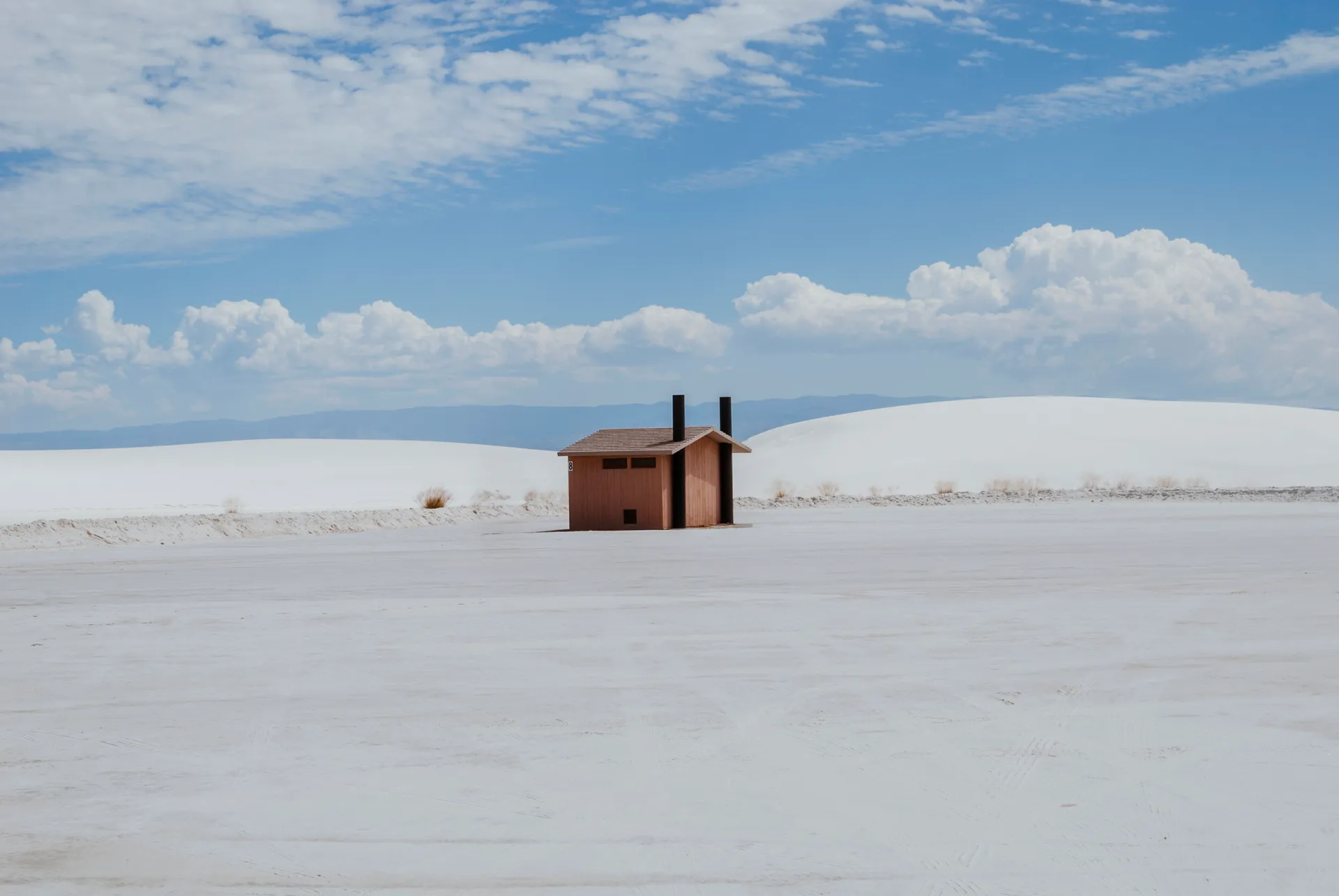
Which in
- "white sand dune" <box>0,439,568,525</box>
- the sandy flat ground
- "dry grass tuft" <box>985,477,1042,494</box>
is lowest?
the sandy flat ground

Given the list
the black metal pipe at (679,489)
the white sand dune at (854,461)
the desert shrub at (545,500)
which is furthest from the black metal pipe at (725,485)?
the white sand dune at (854,461)

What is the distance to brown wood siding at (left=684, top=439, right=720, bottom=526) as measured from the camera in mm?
35875

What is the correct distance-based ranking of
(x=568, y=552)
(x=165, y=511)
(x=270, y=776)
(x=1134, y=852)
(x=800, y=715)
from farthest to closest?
(x=165, y=511)
(x=568, y=552)
(x=800, y=715)
(x=270, y=776)
(x=1134, y=852)

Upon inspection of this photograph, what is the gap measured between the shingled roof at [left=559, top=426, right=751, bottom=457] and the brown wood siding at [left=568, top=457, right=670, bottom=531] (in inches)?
13.6

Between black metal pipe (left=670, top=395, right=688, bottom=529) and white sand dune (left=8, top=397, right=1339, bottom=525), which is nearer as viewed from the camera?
black metal pipe (left=670, top=395, right=688, bottom=529)

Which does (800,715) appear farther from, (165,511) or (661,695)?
(165,511)

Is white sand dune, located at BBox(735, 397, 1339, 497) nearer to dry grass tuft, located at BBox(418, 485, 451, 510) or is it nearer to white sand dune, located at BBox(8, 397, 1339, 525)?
white sand dune, located at BBox(8, 397, 1339, 525)

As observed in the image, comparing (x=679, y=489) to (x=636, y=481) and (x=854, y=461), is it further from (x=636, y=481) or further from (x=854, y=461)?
(x=854, y=461)

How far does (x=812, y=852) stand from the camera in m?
5.26

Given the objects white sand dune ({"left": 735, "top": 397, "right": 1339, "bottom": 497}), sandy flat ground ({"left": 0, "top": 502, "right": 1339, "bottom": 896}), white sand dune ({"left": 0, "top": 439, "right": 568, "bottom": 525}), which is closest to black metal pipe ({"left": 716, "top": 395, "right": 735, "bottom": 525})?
white sand dune ({"left": 0, "top": 439, "right": 568, "bottom": 525})

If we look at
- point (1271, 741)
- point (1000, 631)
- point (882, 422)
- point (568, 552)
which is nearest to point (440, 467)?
point (882, 422)

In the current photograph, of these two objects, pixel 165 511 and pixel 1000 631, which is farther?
pixel 165 511

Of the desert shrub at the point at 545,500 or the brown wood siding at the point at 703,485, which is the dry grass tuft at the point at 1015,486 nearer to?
the brown wood siding at the point at 703,485

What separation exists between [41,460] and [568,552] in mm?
63383
